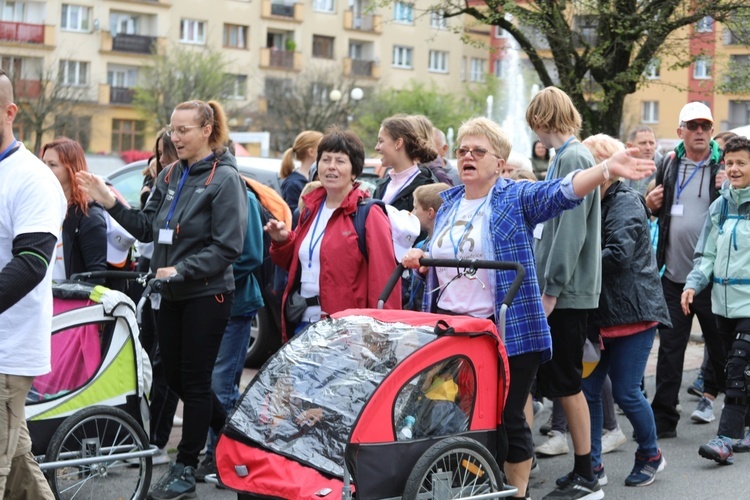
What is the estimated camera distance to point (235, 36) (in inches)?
2628

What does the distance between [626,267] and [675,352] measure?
1.64m

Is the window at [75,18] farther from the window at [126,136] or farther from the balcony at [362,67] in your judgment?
the balcony at [362,67]

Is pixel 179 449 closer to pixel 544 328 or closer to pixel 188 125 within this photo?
pixel 188 125

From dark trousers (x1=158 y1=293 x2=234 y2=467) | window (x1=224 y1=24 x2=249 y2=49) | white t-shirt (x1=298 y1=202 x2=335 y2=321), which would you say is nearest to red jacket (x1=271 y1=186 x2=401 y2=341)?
white t-shirt (x1=298 y1=202 x2=335 y2=321)

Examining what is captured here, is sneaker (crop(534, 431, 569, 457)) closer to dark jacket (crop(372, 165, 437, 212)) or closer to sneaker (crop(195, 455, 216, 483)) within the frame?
dark jacket (crop(372, 165, 437, 212))

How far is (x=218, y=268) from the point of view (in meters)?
6.11

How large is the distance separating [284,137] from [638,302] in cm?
4928

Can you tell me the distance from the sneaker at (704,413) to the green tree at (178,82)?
44.8 metres

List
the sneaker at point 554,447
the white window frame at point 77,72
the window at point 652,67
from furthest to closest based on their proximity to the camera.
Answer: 1. the white window frame at point 77,72
2. the window at point 652,67
3. the sneaker at point 554,447

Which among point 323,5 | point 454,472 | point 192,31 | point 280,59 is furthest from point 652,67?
point 323,5

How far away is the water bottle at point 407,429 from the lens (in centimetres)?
472

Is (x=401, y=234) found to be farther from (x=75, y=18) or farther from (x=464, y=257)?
(x=75, y=18)

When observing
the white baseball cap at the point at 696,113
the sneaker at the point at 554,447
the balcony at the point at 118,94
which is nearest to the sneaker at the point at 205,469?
the sneaker at the point at 554,447

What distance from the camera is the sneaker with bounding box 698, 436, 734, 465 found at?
A: 698 cm
